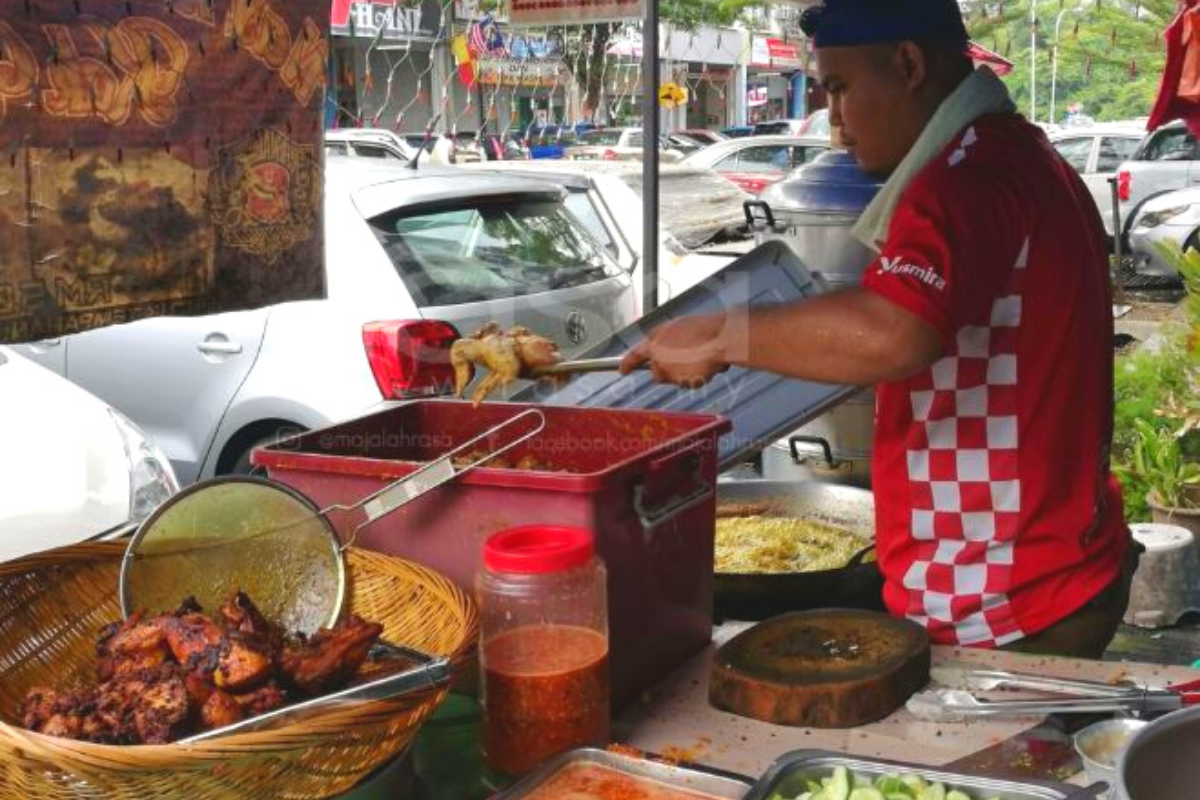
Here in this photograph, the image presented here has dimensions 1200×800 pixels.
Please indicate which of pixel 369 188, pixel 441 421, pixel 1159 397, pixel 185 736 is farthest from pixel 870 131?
pixel 1159 397

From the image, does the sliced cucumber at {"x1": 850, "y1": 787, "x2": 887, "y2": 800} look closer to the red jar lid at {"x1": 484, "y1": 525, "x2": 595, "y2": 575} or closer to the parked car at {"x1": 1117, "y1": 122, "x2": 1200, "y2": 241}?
the red jar lid at {"x1": 484, "y1": 525, "x2": 595, "y2": 575}

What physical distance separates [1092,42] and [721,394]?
91.5ft

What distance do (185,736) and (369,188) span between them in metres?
4.11

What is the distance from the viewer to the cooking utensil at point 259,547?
5.85ft

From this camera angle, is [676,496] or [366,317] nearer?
[676,496]

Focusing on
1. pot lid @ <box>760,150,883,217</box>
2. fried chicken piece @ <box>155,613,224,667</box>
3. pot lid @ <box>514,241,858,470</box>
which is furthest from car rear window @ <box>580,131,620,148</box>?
fried chicken piece @ <box>155,613,224,667</box>

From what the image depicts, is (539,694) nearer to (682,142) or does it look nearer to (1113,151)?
(1113,151)

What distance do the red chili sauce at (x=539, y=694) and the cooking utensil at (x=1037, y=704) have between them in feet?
1.69

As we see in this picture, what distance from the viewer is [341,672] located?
1.46 meters

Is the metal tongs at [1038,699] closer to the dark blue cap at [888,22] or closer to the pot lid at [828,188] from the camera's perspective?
the dark blue cap at [888,22]

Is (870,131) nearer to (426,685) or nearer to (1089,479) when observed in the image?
(1089,479)

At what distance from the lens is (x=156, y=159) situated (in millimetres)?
1903

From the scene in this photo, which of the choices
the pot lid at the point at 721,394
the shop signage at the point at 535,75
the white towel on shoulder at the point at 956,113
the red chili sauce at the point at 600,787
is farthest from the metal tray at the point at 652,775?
the shop signage at the point at 535,75

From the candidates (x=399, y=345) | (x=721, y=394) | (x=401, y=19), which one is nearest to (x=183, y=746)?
(x=721, y=394)
